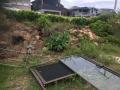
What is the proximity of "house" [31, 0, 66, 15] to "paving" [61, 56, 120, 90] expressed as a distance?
2106 cm

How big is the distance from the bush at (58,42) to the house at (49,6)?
60.3 ft

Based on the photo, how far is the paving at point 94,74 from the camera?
525cm

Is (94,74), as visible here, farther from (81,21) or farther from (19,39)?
(81,21)

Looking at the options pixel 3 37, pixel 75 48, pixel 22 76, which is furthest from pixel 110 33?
pixel 22 76

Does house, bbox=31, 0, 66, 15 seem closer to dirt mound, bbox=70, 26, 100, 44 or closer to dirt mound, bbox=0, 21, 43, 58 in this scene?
dirt mound, bbox=0, 21, 43, 58

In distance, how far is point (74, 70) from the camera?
20.7ft

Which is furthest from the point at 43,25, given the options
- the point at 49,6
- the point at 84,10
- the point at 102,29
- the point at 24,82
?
the point at 84,10

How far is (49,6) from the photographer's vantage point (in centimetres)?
2941

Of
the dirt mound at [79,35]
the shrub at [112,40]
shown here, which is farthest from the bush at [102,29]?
the dirt mound at [79,35]

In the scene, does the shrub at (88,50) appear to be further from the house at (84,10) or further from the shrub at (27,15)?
the house at (84,10)

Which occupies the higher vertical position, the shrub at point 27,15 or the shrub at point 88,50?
the shrub at point 27,15

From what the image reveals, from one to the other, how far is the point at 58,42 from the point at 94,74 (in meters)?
3.61

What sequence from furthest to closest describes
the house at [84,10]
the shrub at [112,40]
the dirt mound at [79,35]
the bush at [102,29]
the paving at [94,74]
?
the house at [84,10] → the bush at [102,29] → the shrub at [112,40] → the dirt mound at [79,35] → the paving at [94,74]

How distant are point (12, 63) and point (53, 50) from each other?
210cm
